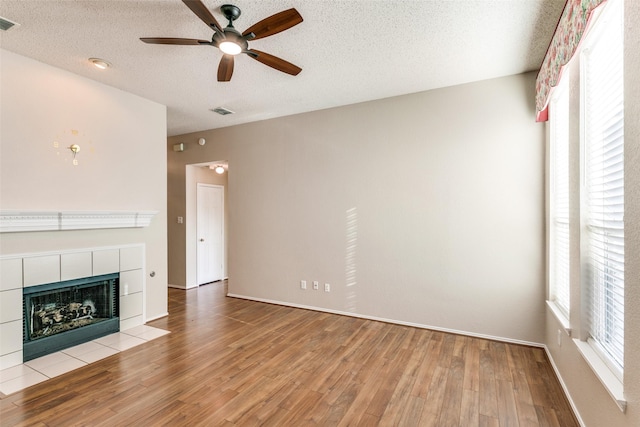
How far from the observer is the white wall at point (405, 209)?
3.42m

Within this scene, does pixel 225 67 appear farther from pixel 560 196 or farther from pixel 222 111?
pixel 560 196

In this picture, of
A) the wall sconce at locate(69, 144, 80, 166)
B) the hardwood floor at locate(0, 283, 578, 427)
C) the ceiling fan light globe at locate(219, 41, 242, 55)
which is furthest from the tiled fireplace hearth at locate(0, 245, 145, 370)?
the ceiling fan light globe at locate(219, 41, 242, 55)

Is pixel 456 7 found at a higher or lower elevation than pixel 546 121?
higher

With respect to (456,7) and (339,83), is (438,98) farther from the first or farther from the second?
(456,7)

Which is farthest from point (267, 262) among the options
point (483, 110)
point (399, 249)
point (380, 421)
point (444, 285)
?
point (483, 110)

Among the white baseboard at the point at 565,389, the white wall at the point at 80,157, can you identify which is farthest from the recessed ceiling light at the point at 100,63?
the white baseboard at the point at 565,389

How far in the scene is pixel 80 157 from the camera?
3.48m

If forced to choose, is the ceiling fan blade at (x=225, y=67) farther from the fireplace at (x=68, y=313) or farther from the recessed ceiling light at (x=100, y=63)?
the fireplace at (x=68, y=313)

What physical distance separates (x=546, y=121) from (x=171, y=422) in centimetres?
429

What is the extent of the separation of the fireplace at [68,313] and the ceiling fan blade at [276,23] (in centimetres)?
325

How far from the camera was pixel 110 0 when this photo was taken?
2.26m

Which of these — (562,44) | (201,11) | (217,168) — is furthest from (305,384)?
(217,168)

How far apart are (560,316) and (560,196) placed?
1.09 m

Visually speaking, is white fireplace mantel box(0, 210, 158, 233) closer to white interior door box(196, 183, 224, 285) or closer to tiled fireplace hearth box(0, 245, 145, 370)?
tiled fireplace hearth box(0, 245, 145, 370)
